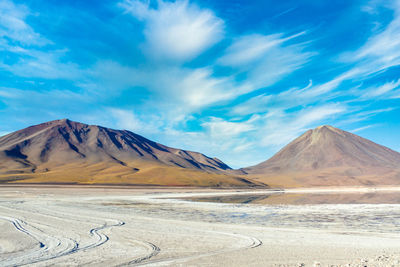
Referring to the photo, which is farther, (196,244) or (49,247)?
(196,244)

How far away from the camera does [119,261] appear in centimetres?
1063

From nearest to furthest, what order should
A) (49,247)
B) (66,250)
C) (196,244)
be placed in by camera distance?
(66,250), (49,247), (196,244)

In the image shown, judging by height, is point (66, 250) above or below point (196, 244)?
below

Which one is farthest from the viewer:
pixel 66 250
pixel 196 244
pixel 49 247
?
pixel 196 244

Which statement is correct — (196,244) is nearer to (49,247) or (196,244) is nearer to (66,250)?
(66,250)

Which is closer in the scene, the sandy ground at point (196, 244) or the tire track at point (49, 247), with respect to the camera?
the sandy ground at point (196, 244)

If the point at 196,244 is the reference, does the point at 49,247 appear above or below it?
below

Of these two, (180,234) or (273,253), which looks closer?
(273,253)

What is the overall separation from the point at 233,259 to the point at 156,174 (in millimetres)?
133304

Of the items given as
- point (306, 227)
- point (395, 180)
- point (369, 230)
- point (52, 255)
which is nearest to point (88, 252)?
point (52, 255)

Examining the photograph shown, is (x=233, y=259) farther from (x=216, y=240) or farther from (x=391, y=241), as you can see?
(x=391, y=241)

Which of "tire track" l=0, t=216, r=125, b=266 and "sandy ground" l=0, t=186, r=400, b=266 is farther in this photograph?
"tire track" l=0, t=216, r=125, b=266

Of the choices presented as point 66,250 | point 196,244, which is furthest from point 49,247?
point 196,244

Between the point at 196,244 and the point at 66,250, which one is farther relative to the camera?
the point at 196,244
